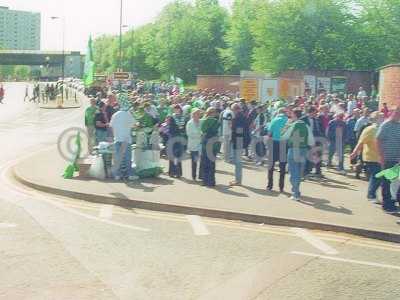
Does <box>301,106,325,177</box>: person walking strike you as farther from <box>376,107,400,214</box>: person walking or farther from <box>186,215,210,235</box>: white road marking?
<box>186,215,210,235</box>: white road marking

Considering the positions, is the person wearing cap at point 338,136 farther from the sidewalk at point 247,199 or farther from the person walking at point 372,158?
the person walking at point 372,158

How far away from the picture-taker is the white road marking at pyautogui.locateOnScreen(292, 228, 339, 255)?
8.38 m

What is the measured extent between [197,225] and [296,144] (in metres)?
2.88

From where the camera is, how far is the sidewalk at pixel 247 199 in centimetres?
995

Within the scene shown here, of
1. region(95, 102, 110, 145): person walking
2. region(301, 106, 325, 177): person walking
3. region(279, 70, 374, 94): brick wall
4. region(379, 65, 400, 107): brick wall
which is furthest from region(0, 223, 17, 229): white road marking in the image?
region(279, 70, 374, 94): brick wall

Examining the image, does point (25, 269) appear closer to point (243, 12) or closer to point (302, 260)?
point (302, 260)

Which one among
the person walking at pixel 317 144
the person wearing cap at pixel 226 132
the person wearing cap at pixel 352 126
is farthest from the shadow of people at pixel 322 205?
the person wearing cap at pixel 352 126

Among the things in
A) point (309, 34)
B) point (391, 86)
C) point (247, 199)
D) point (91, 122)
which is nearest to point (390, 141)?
point (247, 199)

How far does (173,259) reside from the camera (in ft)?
25.3

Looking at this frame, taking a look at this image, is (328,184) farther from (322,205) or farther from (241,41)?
(241,41)

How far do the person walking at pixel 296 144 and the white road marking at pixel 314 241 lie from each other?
2.25 metres

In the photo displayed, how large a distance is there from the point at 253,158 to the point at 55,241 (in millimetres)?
10251

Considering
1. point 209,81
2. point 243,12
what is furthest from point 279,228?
point 243,12

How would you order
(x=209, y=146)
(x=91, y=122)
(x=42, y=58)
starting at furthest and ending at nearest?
(x=42, y=58), (x=91, y=122), (x=209, y=146)
